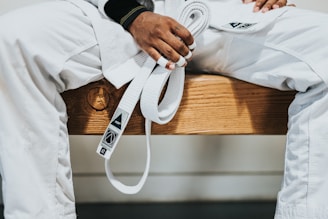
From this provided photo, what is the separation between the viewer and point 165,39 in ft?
2.18

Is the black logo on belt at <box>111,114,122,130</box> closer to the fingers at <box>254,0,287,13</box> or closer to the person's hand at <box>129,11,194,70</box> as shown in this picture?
the person's hand at <box>129,11,194,70</box>

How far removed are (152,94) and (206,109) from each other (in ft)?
0.36

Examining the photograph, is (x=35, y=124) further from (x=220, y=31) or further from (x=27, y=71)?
(x=220, y=31)

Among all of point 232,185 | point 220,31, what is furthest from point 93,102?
point 232,185

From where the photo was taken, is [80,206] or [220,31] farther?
[80,206]

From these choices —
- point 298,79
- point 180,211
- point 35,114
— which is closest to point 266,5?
point 298,79

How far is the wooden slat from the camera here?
0.72m

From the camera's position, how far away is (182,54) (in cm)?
68

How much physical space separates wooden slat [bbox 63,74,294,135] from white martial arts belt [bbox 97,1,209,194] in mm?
31

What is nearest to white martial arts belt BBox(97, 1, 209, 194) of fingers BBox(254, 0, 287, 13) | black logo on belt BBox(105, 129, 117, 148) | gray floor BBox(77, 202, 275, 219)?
black logo on belt BBox(105, 129, 117, 148)

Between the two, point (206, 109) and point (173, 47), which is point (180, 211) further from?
point (173, 47)

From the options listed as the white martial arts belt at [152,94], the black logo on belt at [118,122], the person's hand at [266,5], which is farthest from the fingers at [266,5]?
the black logo on belt at [118,122]

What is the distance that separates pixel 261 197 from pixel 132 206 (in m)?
0.34

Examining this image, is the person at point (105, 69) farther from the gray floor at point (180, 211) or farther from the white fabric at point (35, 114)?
the gray floor at point (180, 211)
